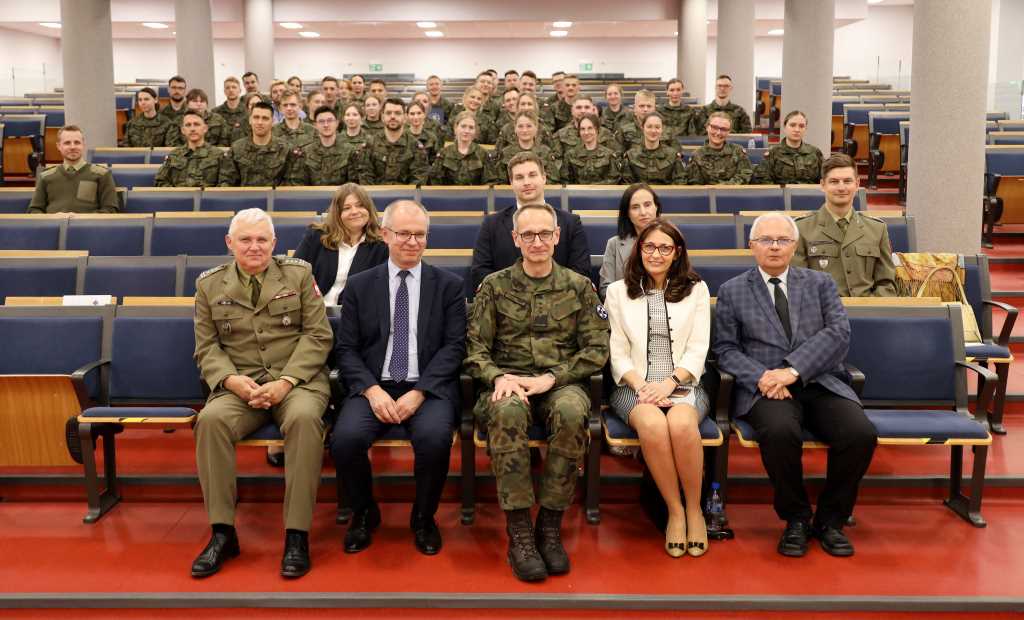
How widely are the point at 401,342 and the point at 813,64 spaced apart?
270 inches

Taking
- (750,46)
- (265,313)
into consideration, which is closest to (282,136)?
(265,313)

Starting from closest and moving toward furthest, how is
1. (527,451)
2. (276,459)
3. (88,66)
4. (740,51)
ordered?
(527,451) → (276,459) → (88,66) → (740,51)

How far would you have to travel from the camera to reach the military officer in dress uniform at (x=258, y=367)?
10.5ft

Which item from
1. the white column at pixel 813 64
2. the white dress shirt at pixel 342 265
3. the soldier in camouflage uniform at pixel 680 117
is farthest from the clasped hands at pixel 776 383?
the soldier in camouflage uniform at pixel 680 117

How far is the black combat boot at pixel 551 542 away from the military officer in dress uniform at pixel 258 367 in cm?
81

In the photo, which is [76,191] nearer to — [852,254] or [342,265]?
[342,265]

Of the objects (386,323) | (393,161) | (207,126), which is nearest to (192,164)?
(393,161)

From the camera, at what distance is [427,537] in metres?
3.27

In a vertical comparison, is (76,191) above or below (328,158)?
below

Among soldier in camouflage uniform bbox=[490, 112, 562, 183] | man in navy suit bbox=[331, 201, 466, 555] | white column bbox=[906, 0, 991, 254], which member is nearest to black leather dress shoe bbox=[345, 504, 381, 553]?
man in navy suit bbox=[331, 201, 466, 555]

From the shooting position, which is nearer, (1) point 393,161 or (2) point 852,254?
(2) point 852,254

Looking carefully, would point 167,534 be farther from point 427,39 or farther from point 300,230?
point 427,39

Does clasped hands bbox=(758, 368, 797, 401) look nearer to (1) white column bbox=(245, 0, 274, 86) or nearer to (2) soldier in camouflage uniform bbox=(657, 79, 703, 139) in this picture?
(2) soldier in camouflage uniform bbox=(657, 79, 703, 139)

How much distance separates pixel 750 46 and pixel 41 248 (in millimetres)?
9847
